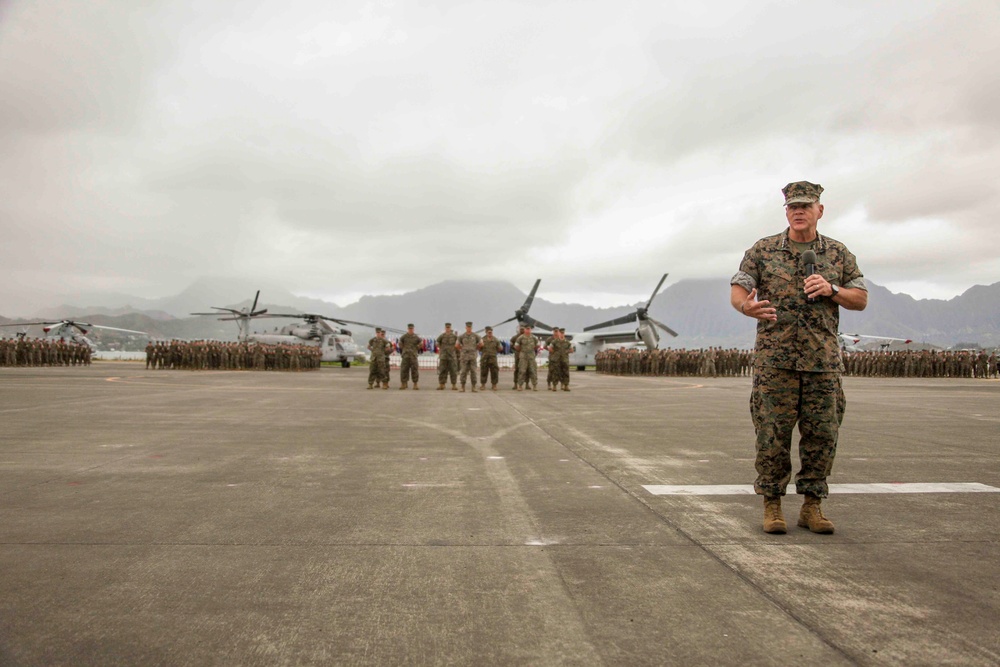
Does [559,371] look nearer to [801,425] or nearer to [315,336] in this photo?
[801,425]

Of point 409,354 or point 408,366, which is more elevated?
point 409,354

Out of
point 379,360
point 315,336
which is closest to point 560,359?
point 379,360

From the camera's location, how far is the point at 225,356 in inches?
1362

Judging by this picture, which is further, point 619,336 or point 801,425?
point 619,336

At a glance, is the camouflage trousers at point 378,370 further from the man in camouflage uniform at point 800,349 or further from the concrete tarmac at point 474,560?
the man in camouflage uniform at point 800,349

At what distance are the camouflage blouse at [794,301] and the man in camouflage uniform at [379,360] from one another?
16.1m

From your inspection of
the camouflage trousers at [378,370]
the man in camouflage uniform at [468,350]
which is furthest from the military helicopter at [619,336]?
the camouflage trousers at [378,370]

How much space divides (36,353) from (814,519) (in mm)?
41380

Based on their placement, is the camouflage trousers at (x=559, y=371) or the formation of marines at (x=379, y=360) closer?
the camouflage trousers at (x=559, y=371)

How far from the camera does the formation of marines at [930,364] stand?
35.2 m

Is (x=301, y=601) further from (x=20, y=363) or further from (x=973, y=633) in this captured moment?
(x=20, y=363)

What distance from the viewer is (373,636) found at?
244 cm

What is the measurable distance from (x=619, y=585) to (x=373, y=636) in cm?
110

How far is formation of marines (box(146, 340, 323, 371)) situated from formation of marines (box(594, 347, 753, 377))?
1698 centimetres
